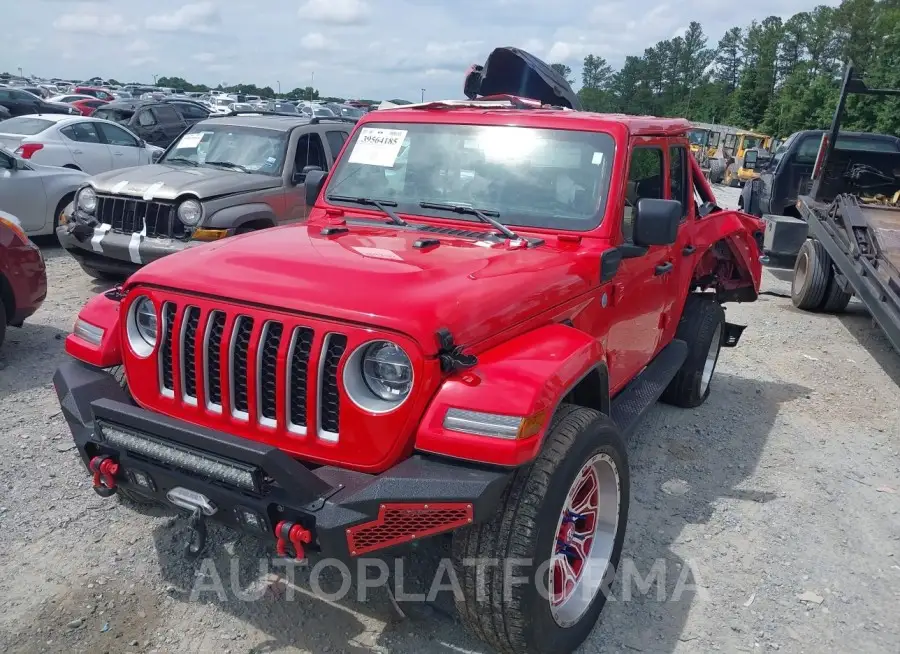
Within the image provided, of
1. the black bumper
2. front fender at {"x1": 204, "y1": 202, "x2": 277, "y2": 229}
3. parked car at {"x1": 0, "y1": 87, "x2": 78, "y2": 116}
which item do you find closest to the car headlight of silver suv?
the black bumper

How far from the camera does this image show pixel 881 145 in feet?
35.5

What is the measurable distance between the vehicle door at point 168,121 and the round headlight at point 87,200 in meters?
9.41

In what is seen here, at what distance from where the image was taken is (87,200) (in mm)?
7492

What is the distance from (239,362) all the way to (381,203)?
4.94 ft

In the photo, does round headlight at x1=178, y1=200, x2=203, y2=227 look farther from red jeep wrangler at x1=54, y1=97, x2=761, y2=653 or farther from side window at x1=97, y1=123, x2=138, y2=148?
side window at x1=97, y1=123, x2=138, y2=148

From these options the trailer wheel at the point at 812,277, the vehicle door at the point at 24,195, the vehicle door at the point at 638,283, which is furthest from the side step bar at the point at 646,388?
the vehicle door at the point at 24,195

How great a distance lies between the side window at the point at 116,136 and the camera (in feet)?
40.6

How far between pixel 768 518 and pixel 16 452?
4242 mm

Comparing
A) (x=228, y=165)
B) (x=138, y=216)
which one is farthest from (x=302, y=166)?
(x=138, y=216)

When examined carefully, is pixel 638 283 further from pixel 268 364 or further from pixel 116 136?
pixel 116 136

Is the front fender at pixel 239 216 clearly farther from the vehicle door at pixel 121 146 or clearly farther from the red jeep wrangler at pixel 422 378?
the vehicle door at pixel 121 146

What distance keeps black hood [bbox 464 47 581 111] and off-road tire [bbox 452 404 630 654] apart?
4460mm

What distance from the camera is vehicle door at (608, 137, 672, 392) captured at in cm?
377

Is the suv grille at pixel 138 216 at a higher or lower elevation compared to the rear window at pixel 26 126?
lower
